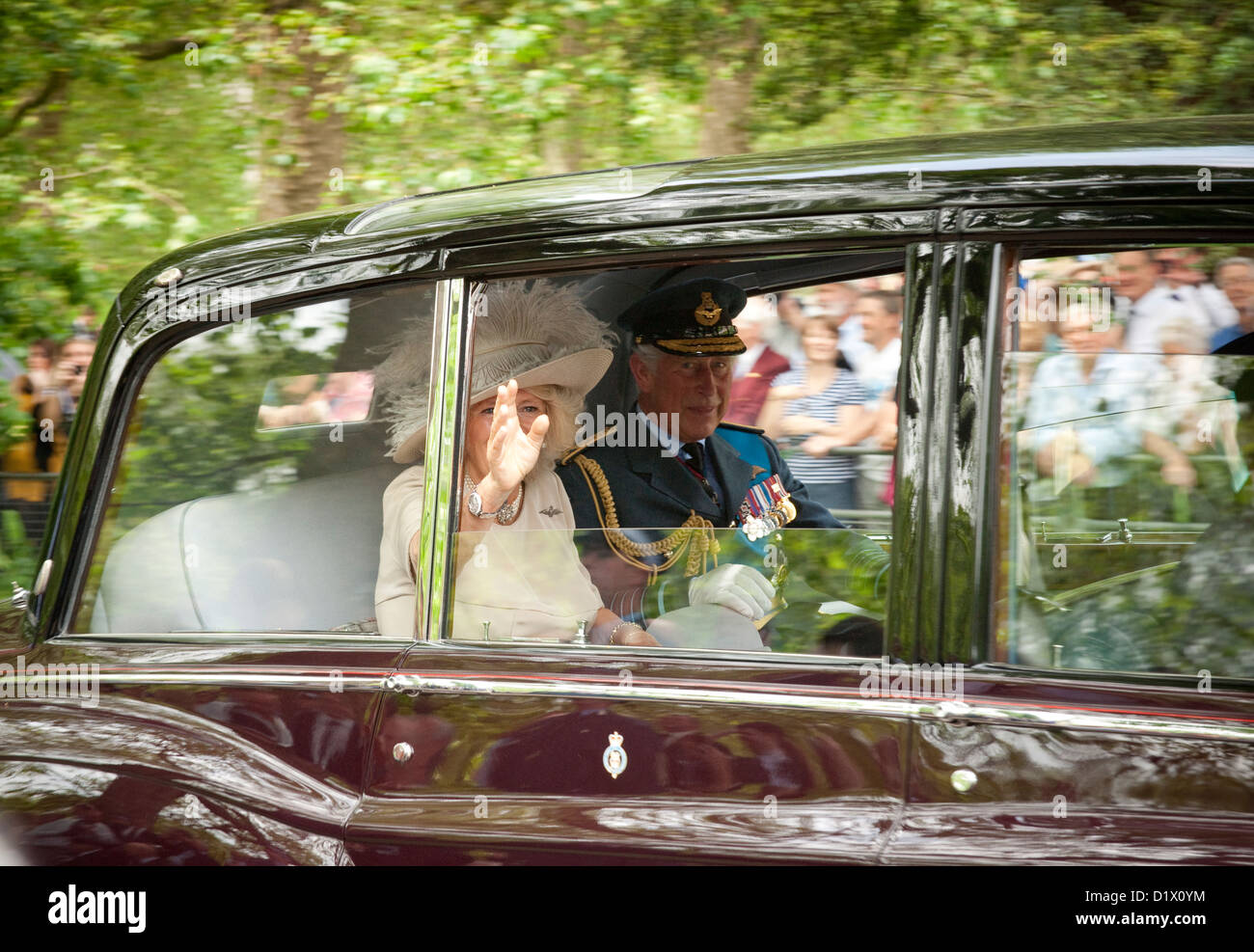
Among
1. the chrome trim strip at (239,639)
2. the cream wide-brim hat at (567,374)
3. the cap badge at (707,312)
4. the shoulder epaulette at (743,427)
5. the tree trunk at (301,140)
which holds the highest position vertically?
the tree trunk at (301,140)

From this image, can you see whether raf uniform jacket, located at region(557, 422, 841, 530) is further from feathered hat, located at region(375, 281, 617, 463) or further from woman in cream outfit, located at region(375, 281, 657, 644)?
feathered hat, located at region(375, 281, 617, 463)

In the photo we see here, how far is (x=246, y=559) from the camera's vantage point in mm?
2545

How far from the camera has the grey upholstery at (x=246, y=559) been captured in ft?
8.16

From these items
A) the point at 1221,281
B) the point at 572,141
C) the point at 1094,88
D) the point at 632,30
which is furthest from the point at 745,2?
the point at 1221,281

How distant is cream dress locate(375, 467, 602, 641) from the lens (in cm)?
227

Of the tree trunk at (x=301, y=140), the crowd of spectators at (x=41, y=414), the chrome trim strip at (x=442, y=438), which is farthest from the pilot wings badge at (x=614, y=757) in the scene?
the tree trunk at (x=301, y=140)

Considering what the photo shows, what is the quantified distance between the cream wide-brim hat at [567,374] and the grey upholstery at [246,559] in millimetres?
133

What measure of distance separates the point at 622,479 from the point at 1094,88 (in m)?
6.78

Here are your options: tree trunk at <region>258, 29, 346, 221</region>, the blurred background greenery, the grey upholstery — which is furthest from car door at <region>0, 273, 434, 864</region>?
tree trunk at <region>258, 29, 346, 221</region>

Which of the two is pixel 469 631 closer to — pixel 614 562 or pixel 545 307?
pixel 614 562

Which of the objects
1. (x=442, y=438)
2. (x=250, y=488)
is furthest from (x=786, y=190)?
(x=250, y=488)

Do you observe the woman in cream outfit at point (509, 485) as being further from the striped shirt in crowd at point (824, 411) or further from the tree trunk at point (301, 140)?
the tree trunk at point (301, 140)

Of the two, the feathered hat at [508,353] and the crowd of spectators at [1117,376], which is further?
the feathered hat at [508,353]

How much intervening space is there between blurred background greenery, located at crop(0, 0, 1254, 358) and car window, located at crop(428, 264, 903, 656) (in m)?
4.77
